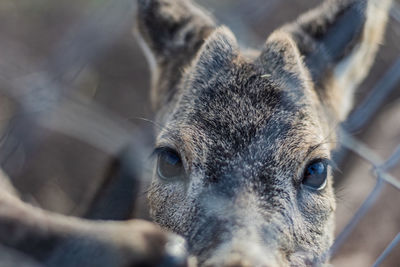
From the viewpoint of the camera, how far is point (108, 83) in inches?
186

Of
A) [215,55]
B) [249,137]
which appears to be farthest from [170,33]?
[249,137]

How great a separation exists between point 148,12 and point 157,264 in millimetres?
2113

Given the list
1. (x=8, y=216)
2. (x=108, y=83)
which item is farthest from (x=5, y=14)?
(x=8, y=216)

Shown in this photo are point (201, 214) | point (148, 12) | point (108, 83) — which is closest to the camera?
point (201, 214)

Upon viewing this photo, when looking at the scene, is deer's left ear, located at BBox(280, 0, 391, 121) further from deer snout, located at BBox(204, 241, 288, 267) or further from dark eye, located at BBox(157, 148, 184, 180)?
deer snout, located at BBox(204, 241, 288, 267)

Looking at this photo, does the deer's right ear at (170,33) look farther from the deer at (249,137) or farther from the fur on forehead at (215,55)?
the fur on forehead at (215,55)

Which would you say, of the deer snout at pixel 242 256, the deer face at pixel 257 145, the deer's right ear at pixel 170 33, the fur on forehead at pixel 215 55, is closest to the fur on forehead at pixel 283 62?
the deer face at pixel 257 145

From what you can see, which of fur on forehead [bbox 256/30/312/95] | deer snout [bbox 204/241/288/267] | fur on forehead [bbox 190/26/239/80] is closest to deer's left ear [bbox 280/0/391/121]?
fur on forehead [bbox 256/30/312/95]

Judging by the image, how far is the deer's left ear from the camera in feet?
9.23

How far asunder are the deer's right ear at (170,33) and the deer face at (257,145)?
0.08m

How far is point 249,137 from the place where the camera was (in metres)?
2.18

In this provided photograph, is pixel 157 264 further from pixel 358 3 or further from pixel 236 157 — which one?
pixel 358 3

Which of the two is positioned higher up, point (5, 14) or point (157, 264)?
point (157, 264)

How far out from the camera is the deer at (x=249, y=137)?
191 centimetres
